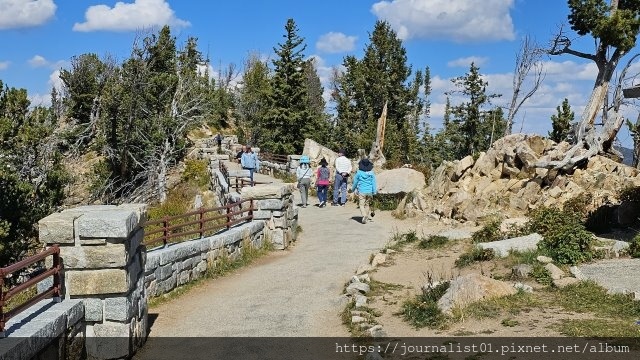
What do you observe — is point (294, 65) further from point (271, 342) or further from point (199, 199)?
point (271, 342)

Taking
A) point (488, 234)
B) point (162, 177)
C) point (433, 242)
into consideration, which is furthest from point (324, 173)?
point (162, 177)

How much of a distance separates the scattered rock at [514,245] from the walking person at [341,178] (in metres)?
9.14

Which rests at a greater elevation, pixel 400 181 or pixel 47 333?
pixel 400 181

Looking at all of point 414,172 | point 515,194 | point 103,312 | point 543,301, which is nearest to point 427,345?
point 543,301

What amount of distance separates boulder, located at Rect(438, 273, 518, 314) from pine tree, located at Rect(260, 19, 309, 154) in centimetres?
3586

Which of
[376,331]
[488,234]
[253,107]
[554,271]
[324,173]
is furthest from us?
[253,107]

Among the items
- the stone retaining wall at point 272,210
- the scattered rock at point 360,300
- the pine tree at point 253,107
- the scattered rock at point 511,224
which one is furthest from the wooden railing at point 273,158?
the scattered rock at point 360,300

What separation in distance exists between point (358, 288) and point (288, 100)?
117 ft

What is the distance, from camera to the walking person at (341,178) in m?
20.1

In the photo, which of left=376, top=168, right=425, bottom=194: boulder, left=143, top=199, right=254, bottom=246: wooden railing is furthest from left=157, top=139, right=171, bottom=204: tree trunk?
left=143, top=199, right=254, bottom=246: wooden railing

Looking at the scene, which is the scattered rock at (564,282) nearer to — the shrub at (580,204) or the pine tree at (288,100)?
the shrub at (580,204)

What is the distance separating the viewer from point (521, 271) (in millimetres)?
9641

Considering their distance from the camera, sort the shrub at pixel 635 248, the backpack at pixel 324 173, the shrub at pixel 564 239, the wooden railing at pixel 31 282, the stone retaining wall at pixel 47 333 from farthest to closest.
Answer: the backpack at pixel 324 173 → the shrub at pixel 635 248 → the shrub at pixel 564 239 → the wooden railing at pixel 31 282 → the stone retaining wall at pixel 47 333

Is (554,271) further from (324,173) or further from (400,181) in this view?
(400,181)
